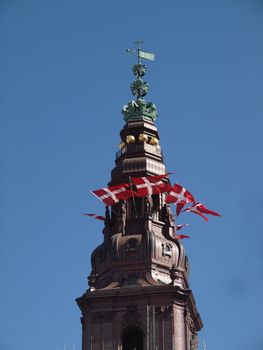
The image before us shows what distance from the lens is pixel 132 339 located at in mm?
119750

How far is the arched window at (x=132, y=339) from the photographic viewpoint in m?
119

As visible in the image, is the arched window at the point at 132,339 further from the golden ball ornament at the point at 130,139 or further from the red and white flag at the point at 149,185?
the golden ball ornament at the point at 130,139

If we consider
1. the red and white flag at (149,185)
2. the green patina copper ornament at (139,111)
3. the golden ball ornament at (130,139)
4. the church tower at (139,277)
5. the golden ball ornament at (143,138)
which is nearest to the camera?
the church tower at (139,277)

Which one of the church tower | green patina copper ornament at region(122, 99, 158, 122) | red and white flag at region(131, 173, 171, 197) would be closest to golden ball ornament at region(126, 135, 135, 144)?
the church tower

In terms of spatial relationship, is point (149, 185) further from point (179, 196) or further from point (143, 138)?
point (143, 138)

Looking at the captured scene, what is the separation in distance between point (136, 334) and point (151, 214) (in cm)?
1379

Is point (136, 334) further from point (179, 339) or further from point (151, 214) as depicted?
point (151, 214)

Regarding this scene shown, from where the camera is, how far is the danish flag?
126875mm

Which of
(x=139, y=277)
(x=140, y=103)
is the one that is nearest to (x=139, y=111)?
(x=140, y=103)

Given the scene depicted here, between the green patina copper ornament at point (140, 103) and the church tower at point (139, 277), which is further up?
the green patina copper ornament at point (140, 103)

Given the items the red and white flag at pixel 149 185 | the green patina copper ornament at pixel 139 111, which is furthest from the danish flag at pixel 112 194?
the green patina copper ornament at pixel 139 111

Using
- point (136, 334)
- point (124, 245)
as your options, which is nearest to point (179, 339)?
point (136, 334)

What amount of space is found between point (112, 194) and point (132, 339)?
15.7 m

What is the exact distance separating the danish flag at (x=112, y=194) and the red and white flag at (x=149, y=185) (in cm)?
92
